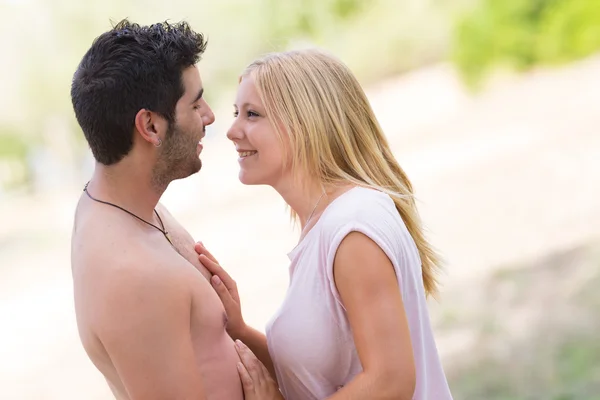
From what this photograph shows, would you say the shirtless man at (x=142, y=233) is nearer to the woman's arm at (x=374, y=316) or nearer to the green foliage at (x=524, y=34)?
the woman's arm at (x=374, y=316)

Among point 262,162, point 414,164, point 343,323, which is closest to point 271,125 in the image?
point 262,162

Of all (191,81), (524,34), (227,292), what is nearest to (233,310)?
(227,292)

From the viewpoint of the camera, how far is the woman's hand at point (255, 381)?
1889mm

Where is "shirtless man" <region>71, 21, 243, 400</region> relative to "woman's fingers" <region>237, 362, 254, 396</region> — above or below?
above

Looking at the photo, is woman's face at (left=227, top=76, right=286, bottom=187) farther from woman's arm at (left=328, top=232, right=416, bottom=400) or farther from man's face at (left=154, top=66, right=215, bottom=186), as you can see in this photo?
woman's arm at (left=328, top=232, right=416, bottom=400)

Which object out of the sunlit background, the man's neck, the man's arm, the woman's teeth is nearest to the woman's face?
the woman's teeth

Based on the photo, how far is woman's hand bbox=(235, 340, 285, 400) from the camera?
1.89 metres

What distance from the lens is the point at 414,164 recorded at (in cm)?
761

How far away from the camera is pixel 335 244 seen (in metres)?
1.67

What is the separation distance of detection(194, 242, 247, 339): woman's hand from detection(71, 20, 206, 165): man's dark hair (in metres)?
0.38

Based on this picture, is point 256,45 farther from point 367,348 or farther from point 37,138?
point 367,348

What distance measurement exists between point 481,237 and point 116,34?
5.55 metres

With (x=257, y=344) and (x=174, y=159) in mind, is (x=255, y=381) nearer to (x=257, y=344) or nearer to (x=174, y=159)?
(x=257, y=344)

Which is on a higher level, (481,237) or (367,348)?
(367,348)
